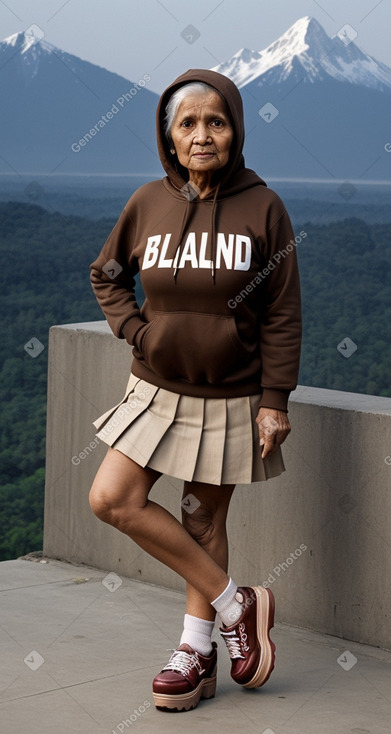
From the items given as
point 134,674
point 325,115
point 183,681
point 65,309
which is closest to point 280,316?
point 183,681

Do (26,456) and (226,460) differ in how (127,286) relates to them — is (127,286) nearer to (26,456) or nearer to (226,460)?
(226,460)

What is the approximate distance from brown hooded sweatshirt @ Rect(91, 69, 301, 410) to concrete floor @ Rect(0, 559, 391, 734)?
2.84ft

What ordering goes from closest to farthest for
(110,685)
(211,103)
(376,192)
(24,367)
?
1. (211,103)
2. (110,685)
3. (24,367)
4. (376,192)

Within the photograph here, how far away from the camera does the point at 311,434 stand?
3.73m

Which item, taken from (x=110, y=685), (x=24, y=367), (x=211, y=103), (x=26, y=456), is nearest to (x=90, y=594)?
(x=110, y=685)

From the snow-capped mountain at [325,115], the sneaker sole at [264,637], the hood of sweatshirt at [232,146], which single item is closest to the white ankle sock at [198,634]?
the sneaker sole at [264,637]

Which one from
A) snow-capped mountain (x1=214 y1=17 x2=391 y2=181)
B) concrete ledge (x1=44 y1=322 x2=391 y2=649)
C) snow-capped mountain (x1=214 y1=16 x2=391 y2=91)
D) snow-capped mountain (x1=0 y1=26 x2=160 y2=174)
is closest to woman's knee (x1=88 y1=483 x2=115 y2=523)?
concrete ledge (x1=44 y1=322 x2=391 y2=649)

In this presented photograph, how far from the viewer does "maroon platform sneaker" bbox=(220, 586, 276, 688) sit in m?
3.10

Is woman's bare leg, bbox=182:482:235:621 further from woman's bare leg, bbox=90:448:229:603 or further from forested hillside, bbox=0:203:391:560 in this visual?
forested hillside, bbox=0:203:391:560

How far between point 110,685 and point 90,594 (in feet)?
3.42

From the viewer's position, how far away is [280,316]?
118 inches

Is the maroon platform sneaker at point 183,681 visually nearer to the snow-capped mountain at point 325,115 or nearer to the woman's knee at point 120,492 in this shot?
the woman's knee at point 120,492

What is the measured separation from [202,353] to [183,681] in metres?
0.91

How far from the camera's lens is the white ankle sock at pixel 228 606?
3.06 m
